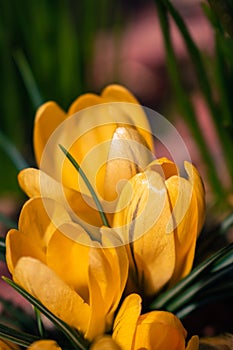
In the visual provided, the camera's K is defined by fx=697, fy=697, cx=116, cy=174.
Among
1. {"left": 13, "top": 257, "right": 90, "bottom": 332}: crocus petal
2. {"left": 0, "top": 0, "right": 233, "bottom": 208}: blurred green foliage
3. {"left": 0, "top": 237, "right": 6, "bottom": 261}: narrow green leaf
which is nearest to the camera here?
{"left": 13, "top": 257, "right": 90, "bottom": 332}: crocus petal

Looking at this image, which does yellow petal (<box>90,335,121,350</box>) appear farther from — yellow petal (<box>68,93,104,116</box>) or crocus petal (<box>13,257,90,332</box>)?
yellow petal (<box>68,93,104,116</box>)

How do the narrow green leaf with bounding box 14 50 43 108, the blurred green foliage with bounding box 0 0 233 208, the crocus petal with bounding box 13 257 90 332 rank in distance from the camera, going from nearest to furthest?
the crocus petal with bounding box 13 257 90 332 < the narrow green leaf with bounding box 14 50 43 108 < the blurred green foliage with bounding box 0 0 233 208

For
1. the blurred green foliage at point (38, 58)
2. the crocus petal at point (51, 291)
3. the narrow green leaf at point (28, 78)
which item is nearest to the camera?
the crocus petal at point (51, 291)

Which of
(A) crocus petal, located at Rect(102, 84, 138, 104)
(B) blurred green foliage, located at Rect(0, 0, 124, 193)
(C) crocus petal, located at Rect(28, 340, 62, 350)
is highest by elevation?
(A) crocus petal, located at Rect(102, 84, 138, 104)

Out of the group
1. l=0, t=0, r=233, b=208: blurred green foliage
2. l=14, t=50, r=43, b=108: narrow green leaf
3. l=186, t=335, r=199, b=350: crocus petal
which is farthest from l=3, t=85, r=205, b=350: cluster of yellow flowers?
l=0, t=0, r=233, b=208: blurred green foliage

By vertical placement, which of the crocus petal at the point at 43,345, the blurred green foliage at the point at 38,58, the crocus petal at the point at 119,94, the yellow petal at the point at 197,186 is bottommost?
the blurred green foliage at the point at 38,58

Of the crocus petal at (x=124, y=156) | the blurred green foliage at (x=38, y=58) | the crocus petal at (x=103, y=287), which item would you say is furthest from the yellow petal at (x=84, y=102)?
the blurred green foliage at (x=38, y=58)

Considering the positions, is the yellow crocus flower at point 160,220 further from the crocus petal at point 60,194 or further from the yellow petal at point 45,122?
the yellow petal at point 45,122

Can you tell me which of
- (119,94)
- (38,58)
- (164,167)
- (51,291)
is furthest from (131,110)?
(38,58)
